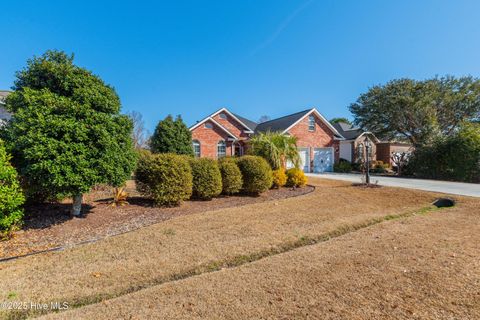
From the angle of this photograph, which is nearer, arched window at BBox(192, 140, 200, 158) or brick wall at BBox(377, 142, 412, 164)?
arched window at BBox(192, 140, 200, 158)

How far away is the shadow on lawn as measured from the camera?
19.4 feet

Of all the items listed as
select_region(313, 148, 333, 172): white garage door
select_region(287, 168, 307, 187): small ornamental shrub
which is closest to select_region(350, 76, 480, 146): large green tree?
select_region(313, 148, 333, 172): white garage door

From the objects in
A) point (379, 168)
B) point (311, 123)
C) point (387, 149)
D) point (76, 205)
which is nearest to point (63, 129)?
point (76, 205)

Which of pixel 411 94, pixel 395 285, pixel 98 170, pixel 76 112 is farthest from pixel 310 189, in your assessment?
pixel 411 94

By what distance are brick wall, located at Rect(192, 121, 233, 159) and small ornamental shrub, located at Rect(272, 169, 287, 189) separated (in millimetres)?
10991

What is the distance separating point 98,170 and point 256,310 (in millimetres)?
4990

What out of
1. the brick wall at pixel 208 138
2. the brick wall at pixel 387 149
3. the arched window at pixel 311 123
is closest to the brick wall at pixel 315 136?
the arched window at pixel 311 123

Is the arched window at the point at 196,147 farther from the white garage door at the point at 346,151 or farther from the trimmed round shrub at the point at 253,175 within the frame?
the white garage door at the point at 346,151

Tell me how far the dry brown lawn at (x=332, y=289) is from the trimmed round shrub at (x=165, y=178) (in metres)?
4.24

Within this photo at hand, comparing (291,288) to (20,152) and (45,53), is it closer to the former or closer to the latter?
(20,152)

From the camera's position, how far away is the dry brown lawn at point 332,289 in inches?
107

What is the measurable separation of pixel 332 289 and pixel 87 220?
6.15 m

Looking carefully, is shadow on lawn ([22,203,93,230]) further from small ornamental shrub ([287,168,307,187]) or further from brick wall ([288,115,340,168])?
brick wall ([288,115,340,168])

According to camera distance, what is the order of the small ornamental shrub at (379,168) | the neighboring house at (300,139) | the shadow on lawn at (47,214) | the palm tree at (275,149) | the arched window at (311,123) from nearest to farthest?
the shadow on lawn at (47,214), the palm tree at (275,149), the neighboring house at (300,139), the small ornamental shrub at (379,168), the arched window at (311,123)
